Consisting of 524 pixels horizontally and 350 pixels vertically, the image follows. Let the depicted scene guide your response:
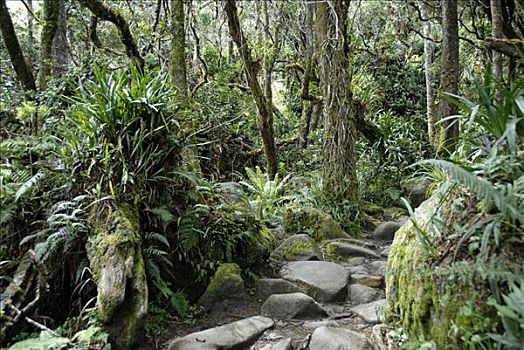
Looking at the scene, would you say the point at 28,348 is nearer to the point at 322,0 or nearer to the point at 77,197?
the point at 77,197

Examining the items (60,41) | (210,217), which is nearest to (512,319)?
(210,217)

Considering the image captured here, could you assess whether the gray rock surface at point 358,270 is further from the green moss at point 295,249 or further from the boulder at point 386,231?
the boulder at point 386,231

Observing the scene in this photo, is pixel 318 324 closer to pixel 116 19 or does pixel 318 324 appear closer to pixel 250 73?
pixel 250 73

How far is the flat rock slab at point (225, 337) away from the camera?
269cm

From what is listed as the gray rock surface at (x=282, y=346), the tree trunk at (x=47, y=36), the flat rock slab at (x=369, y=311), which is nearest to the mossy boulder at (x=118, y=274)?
the gray rock surface at (x=282, y=346)

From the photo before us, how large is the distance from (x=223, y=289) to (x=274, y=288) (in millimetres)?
474

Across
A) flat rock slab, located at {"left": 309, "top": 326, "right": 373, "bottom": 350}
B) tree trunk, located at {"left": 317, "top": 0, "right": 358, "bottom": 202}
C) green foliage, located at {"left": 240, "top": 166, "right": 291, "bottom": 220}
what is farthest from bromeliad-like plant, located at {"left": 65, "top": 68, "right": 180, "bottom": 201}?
tree trunk, located at {"left": 317, "top": 0, "right": 358, "bottom": 202}

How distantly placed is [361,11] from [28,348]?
1548cm

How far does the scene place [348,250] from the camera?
188 inches

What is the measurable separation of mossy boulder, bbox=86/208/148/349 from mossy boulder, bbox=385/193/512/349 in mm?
1613

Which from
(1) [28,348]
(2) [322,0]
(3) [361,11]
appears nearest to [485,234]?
(1) [28,348]

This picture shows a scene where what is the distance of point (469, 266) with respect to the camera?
6.02ft

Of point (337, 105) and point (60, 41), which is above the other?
point (60, 41)

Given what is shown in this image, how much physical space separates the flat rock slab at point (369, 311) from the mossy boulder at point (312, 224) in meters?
1.82
